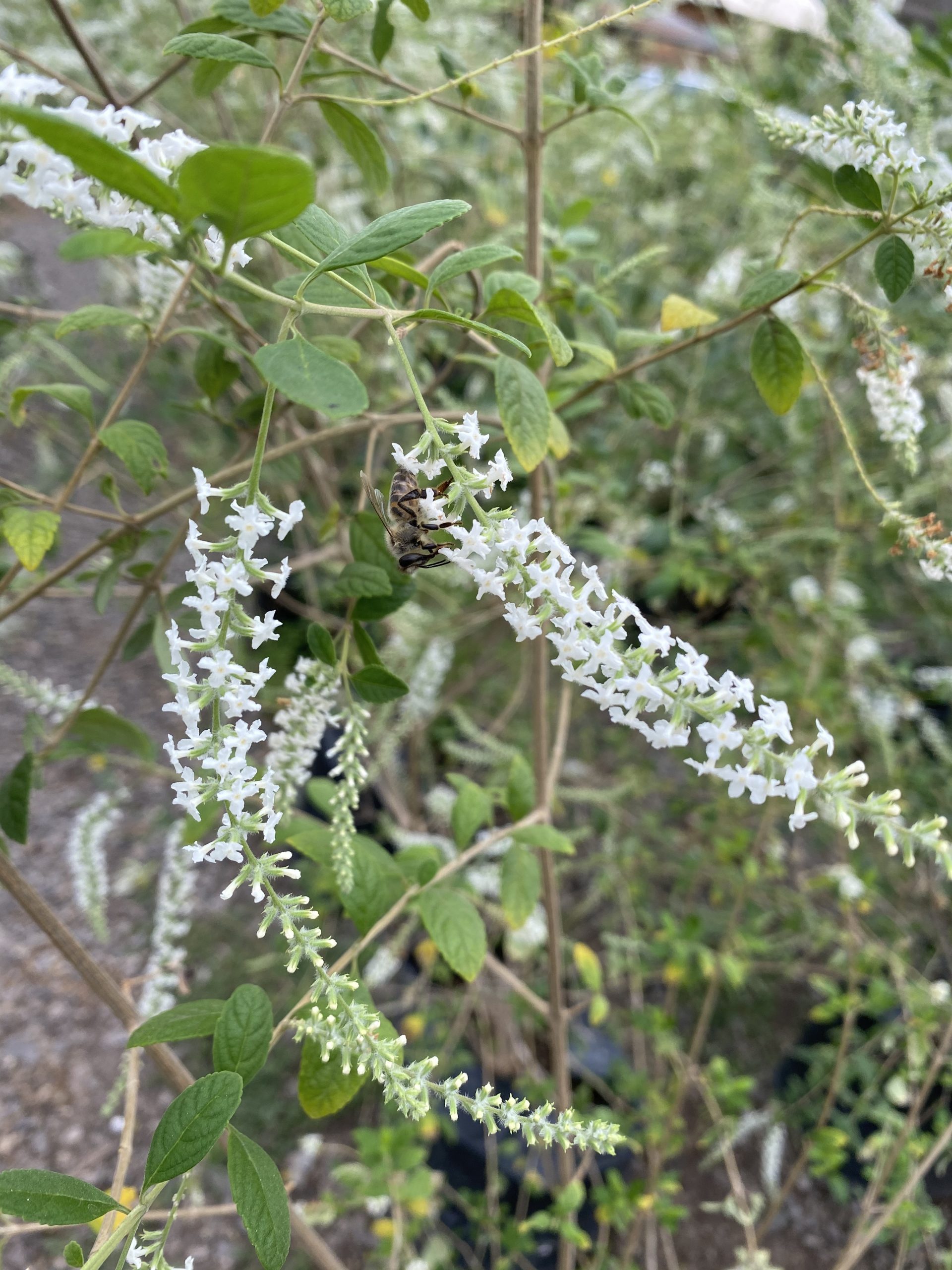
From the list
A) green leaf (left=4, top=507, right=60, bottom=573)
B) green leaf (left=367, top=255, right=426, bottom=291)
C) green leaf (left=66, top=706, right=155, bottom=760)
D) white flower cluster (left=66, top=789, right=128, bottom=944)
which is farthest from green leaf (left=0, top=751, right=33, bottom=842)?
white flower cluster (left=66, top=789, right=128, bottom=944)

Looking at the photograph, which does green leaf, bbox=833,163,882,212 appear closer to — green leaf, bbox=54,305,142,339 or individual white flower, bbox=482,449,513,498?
individual white flower, bbox=482,449,513,498

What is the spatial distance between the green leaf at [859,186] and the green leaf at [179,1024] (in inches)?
27.8

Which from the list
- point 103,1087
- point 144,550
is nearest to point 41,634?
point 144,550

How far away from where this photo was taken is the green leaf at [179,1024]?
0.49 m

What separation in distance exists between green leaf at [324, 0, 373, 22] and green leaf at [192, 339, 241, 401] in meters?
0.32

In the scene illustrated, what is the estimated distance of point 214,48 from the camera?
0.50 m

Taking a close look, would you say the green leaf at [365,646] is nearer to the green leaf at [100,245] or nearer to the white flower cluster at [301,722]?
the white flower cluster at [301,722]

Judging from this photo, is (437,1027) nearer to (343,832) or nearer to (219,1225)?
(219,1225)

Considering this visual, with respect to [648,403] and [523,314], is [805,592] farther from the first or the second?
[523,314]

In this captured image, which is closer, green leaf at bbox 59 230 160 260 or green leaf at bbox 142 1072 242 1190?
green leaf at bbox 59 230 160 260

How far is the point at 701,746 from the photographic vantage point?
151 cm

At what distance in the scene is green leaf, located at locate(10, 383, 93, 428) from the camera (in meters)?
0.61

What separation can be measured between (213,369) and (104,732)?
15.2 inches

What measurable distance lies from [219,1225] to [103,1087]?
380 millimetres
